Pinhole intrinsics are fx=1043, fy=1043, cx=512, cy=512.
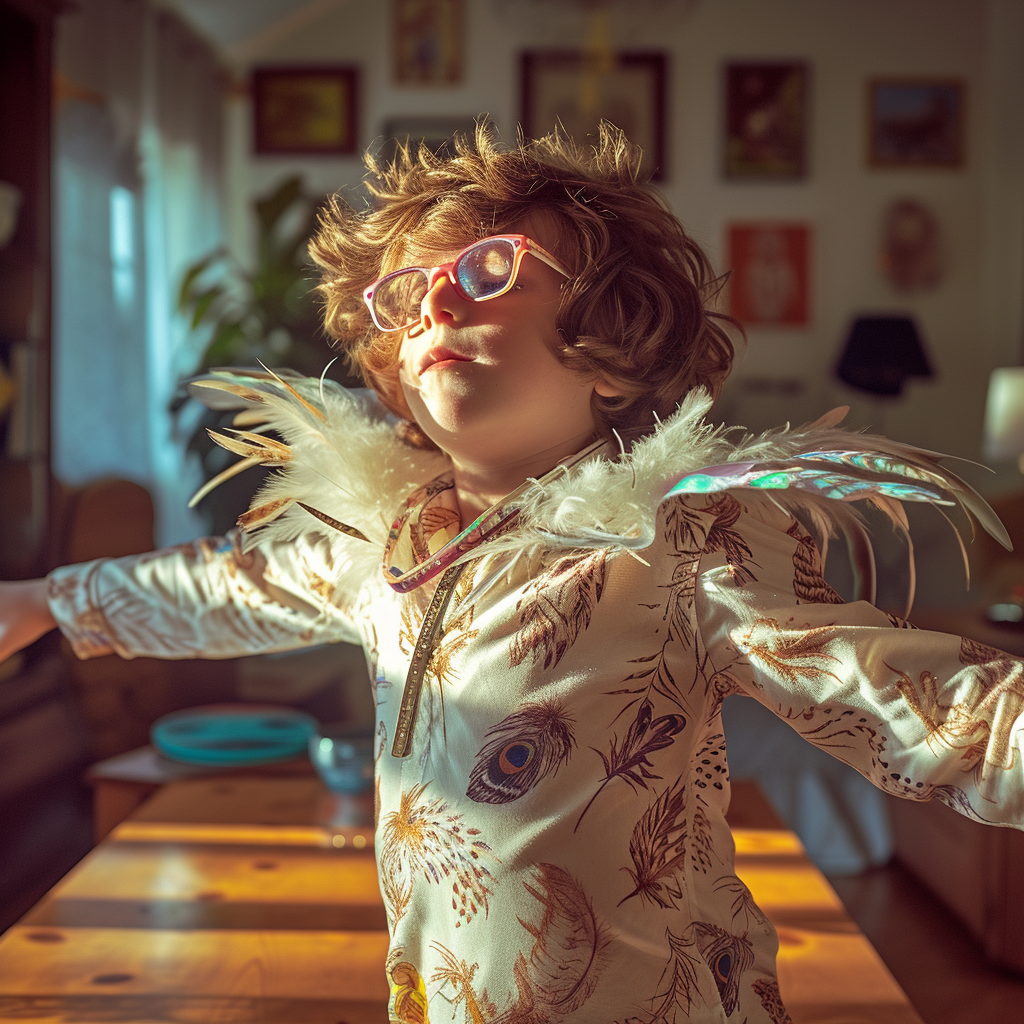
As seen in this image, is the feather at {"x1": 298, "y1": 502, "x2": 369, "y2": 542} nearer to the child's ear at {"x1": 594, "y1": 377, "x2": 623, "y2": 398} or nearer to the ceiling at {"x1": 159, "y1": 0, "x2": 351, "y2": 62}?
the child's ear at {"x1": 594, "y1": 377, "x2": 623, "y2": 398}

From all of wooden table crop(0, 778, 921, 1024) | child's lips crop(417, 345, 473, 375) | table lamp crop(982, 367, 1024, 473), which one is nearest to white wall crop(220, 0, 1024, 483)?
table lamp crop(982, 367, 1024, 473)

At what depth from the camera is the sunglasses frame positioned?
0.63 meters

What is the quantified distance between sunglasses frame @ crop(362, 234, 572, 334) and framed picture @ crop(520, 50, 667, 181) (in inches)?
157

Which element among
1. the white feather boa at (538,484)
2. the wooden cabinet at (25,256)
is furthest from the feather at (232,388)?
the wooden cabinet at (25,256)

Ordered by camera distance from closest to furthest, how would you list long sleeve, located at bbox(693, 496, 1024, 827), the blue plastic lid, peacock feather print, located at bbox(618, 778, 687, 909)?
long sleeve, located at bbox(693, 496, 1024, 827) < peacock feather print, located at bbox(618, 778, 687, 909) < the blue plastic lid

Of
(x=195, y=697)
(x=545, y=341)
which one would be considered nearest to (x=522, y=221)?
(x=545, y=341)

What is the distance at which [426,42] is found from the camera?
449 cm

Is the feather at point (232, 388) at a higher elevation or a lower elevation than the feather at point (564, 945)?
higher

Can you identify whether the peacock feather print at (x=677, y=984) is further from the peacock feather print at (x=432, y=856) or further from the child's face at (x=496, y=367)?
the child's face at (x=496, y=367)

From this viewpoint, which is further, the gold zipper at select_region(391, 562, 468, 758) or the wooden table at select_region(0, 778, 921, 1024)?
the wooden table at select_region(0, 778, 921, 1024)

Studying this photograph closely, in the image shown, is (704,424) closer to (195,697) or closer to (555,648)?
(555,648)

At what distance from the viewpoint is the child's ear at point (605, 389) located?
0.69 m

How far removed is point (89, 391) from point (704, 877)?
2896 millimetres

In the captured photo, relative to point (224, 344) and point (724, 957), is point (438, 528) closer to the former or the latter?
point (724, 957)
